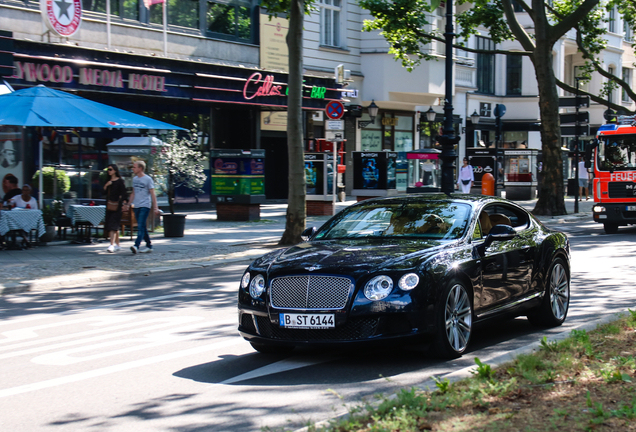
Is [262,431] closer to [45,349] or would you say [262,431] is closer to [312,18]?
[45,349]

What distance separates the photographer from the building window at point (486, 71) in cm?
4606

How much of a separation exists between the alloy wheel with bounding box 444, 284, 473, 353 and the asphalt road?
0.17 metres

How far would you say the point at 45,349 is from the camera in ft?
25.0

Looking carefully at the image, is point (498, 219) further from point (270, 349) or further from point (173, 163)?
point (173, 163)

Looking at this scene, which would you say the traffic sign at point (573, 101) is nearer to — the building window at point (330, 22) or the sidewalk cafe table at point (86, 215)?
the building window at point (330, 22)

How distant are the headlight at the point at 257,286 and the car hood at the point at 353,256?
0.12m

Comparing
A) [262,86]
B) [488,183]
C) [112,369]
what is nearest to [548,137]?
[488,183]

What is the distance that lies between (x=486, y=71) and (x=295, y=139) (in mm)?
32398

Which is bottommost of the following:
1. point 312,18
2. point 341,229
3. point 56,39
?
point 341,229

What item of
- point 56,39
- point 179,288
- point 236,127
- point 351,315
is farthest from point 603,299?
point 236,127

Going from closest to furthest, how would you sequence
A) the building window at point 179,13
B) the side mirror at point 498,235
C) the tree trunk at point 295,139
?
1. the side mirror at point 498,235
2. the tree trunk at point 295,139
3. the building window at point 179,13

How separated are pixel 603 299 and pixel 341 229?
13.0ft

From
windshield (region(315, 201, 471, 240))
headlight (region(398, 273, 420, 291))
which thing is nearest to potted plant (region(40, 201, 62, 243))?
windshield (region(315, 201, 471, 240))

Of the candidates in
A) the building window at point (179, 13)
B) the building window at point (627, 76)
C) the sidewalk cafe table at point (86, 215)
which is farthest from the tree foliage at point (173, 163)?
the building window at point (627, 76)
